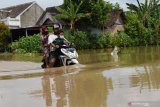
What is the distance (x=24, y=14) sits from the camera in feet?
159

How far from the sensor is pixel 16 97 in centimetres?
732

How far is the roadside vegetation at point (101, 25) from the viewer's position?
37.2 metres

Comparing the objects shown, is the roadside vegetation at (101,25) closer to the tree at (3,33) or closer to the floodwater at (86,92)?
the tree at (3,33)

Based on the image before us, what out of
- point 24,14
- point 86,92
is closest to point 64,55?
point 86,92

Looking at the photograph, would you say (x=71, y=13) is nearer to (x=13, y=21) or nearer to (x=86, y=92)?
(x=13, y=21)

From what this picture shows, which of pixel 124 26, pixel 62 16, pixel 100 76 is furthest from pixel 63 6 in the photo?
pixel 100 76

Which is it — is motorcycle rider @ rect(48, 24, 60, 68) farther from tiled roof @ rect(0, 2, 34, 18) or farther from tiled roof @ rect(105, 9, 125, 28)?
A: tiled roof @ rect(0, 2, 34, 18)

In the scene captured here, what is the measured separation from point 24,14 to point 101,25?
11968 millimetres

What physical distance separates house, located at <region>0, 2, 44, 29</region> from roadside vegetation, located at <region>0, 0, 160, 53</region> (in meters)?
9.09

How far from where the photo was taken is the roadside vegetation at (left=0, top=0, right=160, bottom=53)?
122ft

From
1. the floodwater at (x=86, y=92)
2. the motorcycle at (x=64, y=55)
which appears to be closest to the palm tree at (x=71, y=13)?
the motorcycle at (x=64, y=55)

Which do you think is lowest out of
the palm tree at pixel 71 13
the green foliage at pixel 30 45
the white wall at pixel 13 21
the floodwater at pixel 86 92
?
the green foliage at pixel 30 45

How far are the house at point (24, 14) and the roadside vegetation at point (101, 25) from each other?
9094mm

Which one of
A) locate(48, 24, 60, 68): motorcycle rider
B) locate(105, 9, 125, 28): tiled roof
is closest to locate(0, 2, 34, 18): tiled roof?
locate(105, 9, 125, 28): tiled roof
